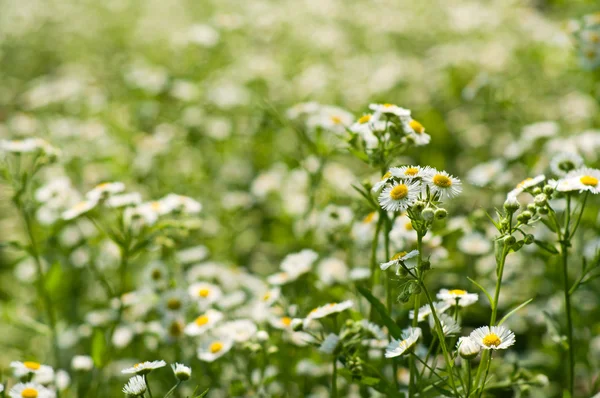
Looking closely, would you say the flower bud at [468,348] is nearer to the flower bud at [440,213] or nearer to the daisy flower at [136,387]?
the flower bud at [440,213]

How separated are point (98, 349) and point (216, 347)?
0.53m

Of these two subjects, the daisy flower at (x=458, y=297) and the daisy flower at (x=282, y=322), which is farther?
the daisy flower at (x=282, y=322)

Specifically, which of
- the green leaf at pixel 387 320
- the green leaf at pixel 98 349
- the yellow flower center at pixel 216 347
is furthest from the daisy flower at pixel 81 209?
the green leaf at pixel 387 320

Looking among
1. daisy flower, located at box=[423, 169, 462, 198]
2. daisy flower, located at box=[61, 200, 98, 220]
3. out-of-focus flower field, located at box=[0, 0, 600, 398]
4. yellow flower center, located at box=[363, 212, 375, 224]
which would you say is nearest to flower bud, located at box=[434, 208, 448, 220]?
out-of-focus flower field, located at box=[0, 0, 600, 398]

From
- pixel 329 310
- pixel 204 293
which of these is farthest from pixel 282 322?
pixel 204 293

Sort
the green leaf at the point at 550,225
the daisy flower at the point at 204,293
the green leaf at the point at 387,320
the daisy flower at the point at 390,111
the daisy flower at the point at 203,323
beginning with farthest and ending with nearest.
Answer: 1. the daisy flower at the point at 204,293
2. the daisy flower at the point at 203,323
3. the daisy flower at the point at 390,111
4. the green leaf at the point at 550,225
5. the green leaf at the point at 387,320

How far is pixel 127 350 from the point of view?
10.1 ft

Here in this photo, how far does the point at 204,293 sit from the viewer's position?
2.73 m

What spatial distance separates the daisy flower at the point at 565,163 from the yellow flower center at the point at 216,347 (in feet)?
4.39

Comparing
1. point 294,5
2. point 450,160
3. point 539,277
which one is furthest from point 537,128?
point 294,5

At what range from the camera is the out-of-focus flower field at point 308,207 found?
6.72 feet

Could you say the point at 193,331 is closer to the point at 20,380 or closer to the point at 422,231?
the point at 20,380

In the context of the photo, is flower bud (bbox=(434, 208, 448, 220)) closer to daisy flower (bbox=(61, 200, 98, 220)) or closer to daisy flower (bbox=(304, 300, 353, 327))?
daisy flower (bbox=(304, 300, 353, 327))

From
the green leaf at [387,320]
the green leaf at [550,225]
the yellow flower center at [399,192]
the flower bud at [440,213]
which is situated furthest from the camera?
the green leaf at [550,225]
